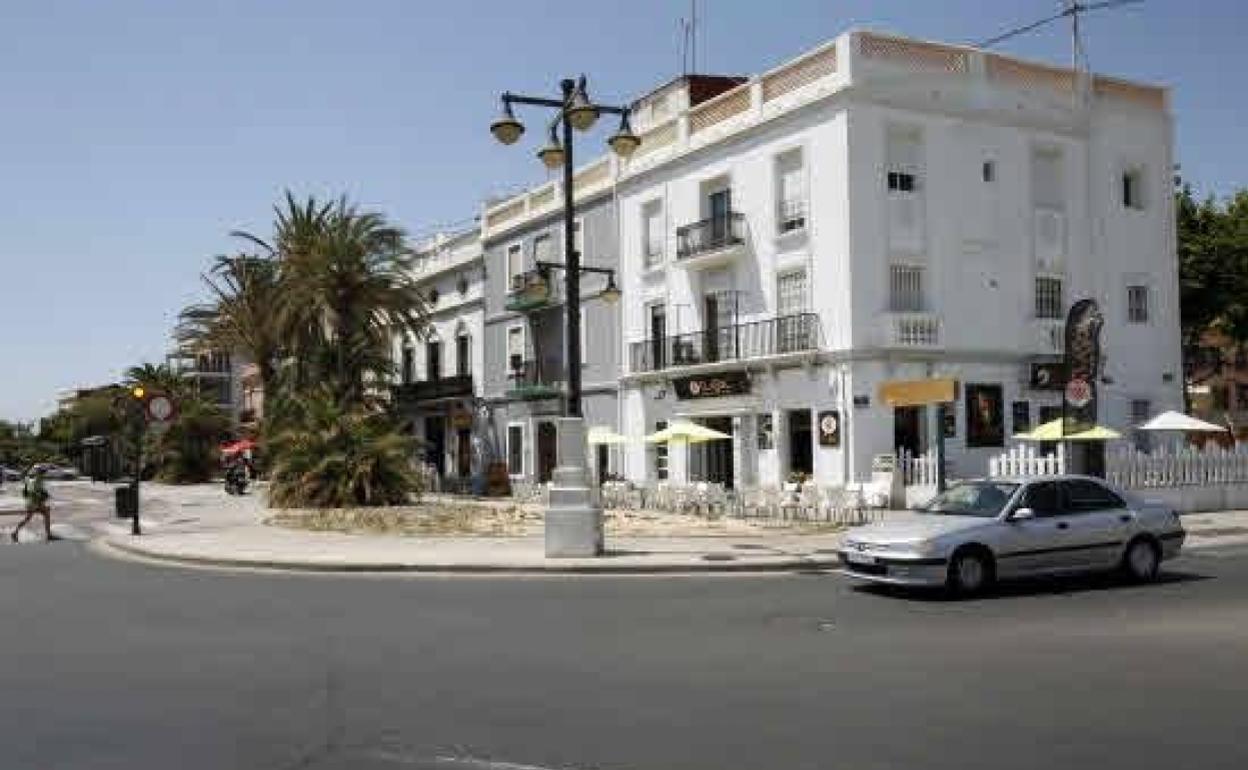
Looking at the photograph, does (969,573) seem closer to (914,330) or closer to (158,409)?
(158,409)

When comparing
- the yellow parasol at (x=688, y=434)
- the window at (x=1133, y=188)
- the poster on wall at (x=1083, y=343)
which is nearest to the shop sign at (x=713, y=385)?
the yellow parasol at (x=688, y=434)

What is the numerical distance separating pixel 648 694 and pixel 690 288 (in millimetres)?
28854

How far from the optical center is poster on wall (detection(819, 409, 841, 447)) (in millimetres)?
30656

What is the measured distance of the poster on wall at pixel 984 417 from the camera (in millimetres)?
31562

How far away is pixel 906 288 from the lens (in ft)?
104

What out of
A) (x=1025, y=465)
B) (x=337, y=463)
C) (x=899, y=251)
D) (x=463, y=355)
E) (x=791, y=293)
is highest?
(x=899, y=251)

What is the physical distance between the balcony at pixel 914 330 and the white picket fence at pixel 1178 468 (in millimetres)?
5494

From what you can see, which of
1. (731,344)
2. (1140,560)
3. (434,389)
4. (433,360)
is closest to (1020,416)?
(731,344)

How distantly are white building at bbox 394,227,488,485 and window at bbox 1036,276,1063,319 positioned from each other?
23521 millimetres

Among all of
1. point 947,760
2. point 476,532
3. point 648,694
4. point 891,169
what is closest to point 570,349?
point 476,532

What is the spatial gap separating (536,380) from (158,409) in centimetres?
2145

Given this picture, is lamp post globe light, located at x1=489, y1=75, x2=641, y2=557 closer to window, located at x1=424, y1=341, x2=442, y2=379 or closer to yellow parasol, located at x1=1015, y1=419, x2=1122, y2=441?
yellow parasol, located at x1=1015, y1=419, x2=1122, y2=441

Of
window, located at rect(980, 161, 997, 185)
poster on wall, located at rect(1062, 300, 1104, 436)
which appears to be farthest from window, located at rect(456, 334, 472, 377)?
poster on wall, located at rect(1062, 300, 1104, 436)

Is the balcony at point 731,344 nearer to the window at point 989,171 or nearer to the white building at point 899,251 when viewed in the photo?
the white building at point 899,251
